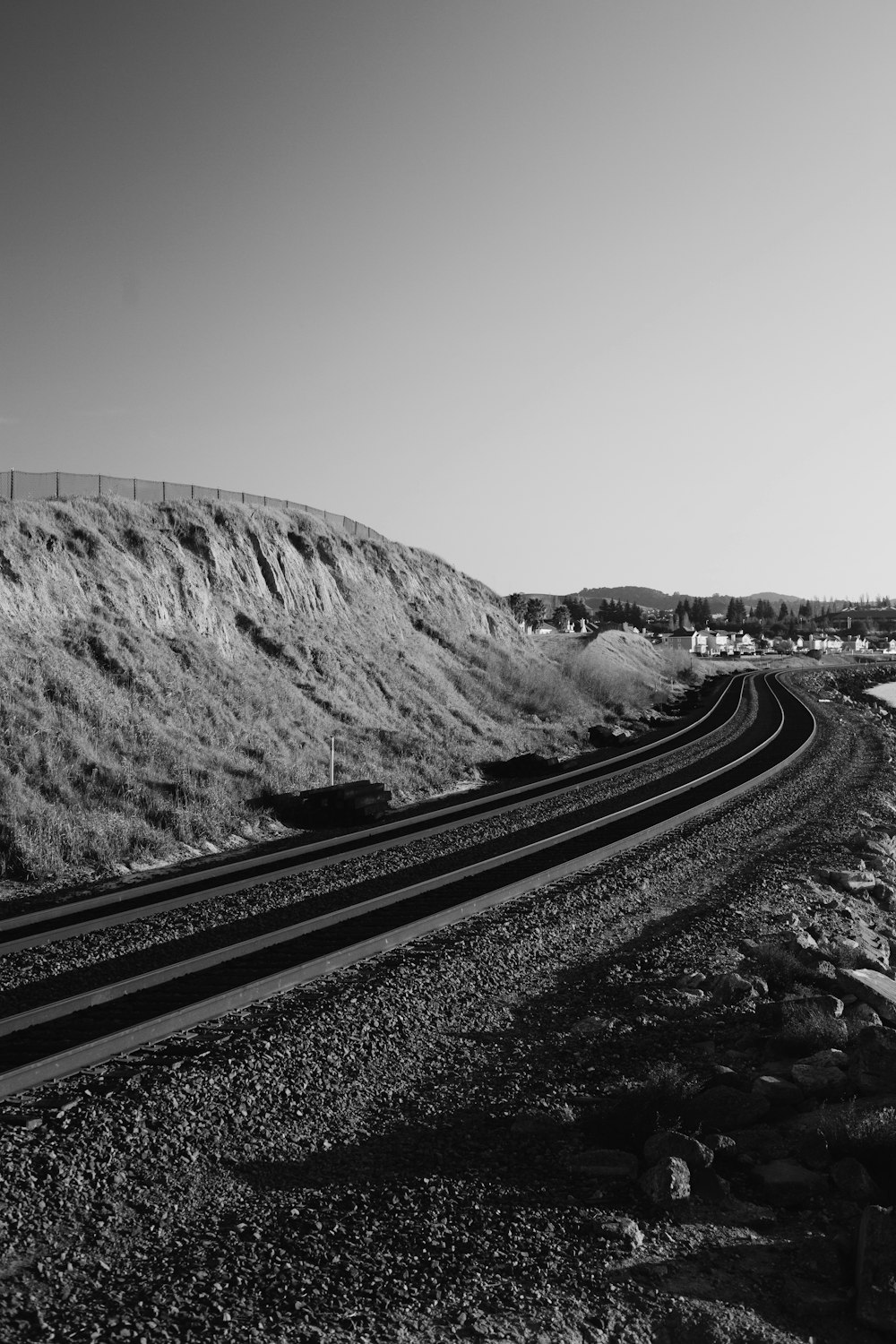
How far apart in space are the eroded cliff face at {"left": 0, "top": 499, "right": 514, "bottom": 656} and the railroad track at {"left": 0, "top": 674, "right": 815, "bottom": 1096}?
12.7 meters

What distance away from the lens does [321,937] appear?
10.3 meters

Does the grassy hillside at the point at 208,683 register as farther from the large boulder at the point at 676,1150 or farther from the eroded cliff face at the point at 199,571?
the large boulder at the point at 676,1150

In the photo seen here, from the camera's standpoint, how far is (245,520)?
37219 mm

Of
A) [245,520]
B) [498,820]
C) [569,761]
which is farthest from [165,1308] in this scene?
A: [245,520]

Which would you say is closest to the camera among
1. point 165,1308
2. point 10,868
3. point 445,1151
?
point 165,1308

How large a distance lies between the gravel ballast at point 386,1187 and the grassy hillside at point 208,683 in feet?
26.9

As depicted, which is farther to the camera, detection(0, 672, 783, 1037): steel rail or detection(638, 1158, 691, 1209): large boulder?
detection(0, 672, 783, 1037): steel rail

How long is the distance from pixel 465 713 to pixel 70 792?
19.4 metres

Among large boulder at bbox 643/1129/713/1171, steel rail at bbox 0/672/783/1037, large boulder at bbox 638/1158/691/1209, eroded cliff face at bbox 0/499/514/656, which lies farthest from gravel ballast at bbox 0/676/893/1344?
eroded cliff face at bbox 0/499/514/656

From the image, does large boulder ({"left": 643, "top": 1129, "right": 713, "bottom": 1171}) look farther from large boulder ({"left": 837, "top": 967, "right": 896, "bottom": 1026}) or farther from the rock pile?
large boulder ({"left": 837, "top": 967, "right": 896, "bottom": 1026})

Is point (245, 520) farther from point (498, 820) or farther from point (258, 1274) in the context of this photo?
point (258, 1274)

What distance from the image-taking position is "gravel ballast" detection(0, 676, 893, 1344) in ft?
14.4

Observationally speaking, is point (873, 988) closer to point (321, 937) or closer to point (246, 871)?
point (321, 937)

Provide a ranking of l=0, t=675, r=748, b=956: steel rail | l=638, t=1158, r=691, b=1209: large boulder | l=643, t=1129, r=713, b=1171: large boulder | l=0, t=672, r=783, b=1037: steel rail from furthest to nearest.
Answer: l=0, t=675, r=748, b=956: steel rail < l=0, t=672, r=783, b=1037: steel rail < l=643, t=1129, r=713, b=1171: large boulder < l=638, t=1158, r=691, b=1209: large boulder
